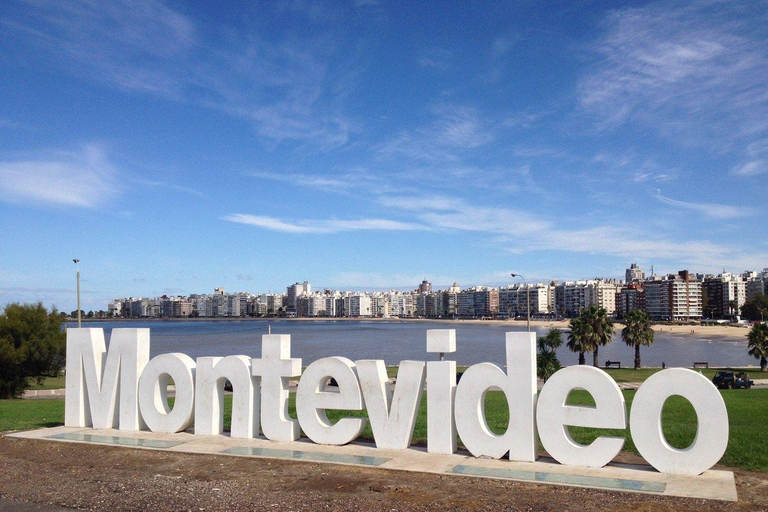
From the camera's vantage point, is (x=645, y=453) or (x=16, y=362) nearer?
(x=645, y=453)

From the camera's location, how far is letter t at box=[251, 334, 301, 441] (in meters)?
14.3

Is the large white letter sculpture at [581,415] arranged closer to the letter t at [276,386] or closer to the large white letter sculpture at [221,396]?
the letter t at [276,386]

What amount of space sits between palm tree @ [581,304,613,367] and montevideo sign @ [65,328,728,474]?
42305 mm

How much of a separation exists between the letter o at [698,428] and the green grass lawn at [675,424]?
1491 mm

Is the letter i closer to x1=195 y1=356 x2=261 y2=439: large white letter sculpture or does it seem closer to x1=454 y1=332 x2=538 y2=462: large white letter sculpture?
x1=454 y1=332 x2=538 y2=462: large white letter sculpture

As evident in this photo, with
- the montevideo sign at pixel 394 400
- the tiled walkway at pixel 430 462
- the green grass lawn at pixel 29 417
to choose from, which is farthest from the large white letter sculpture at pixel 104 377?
the green grass lawn at pixel 29 417

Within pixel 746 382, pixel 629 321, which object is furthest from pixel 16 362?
pixel 629 321

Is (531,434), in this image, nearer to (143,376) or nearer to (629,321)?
(143,376)

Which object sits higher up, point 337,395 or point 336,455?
point 337,395

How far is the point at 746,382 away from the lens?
37.2 meters

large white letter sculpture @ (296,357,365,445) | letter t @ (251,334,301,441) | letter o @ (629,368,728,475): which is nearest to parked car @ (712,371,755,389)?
letter o @ (629,368,728,475)

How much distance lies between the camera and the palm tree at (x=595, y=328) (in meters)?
53.4

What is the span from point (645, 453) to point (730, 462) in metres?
1.98

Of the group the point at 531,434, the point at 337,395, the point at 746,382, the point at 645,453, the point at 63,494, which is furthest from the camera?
the point at 746,382
